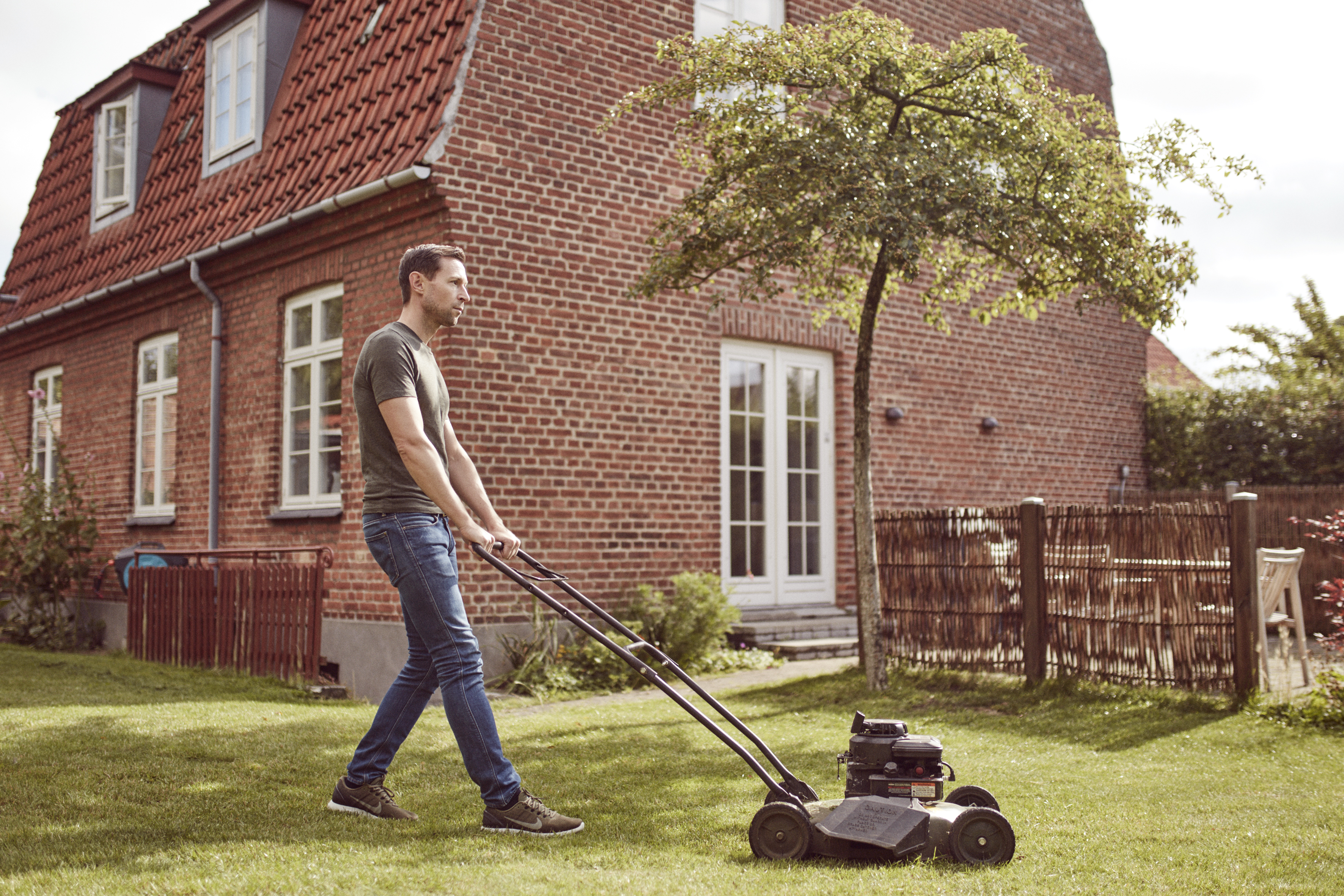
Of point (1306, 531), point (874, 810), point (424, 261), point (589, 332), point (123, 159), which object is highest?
point (123, 159)

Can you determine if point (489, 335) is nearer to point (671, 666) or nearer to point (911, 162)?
point (911, 162)

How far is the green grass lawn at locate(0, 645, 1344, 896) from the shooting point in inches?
146

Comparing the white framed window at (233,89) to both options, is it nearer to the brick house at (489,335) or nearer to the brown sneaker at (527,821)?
the brick house at (489,335)

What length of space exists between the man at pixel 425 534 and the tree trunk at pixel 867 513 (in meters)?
4.23

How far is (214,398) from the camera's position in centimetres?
1116

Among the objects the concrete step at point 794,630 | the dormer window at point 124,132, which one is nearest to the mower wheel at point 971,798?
the concrete step at point 794,630

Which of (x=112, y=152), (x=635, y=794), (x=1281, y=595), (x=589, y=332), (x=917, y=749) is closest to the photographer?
(x=917, y=749)

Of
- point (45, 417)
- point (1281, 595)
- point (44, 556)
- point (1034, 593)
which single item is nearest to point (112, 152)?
point (45, 417)

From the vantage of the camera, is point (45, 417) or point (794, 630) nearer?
point (794, 630)

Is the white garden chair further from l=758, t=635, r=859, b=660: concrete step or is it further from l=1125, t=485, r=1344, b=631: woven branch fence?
l=1125, t=485, r=1344, b=631: woven branch fence

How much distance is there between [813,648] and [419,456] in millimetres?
6665

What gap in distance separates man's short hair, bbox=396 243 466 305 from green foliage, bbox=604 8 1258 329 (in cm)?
321

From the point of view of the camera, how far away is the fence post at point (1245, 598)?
7.11 metres

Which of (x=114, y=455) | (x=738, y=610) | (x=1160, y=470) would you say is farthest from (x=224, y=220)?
(x=1160, y=470)
